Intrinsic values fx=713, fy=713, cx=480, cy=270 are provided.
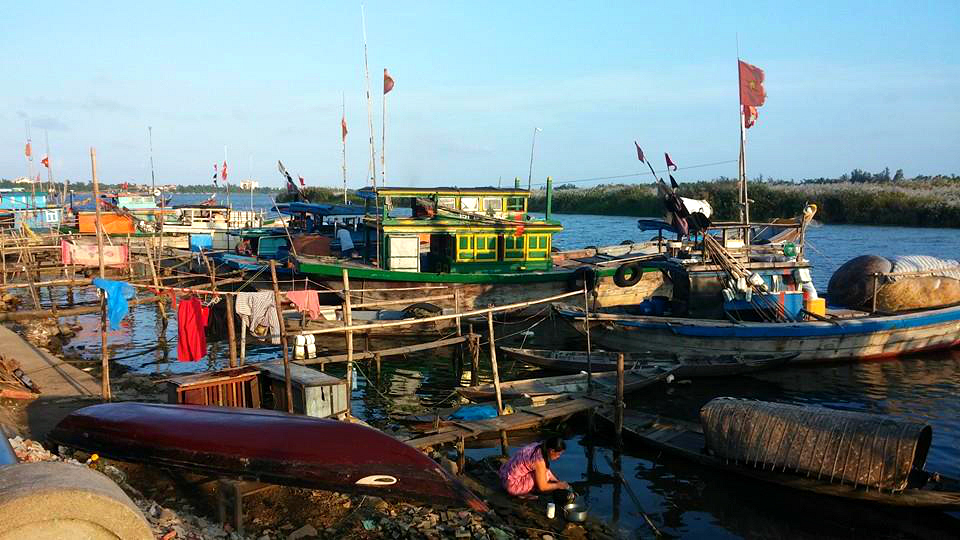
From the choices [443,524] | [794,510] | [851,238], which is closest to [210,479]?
[443,524]

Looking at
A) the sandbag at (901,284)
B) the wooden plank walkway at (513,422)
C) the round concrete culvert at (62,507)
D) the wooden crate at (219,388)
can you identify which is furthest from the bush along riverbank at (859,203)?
the round concrete culvert at (62,507)

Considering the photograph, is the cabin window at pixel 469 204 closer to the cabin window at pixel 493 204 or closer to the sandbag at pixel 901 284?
the cabin window at pixel 493 204

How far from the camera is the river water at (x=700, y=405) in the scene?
11.4 metres

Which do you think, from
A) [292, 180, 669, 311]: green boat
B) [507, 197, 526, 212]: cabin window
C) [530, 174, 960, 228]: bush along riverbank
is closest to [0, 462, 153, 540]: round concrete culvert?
[292, 180, 669, 311]: green boat

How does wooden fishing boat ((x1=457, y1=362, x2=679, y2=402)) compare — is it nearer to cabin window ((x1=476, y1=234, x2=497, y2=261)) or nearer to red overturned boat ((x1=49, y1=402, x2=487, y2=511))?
red overturned boat ((x1=49, y1=402, x2=487, y2=511))

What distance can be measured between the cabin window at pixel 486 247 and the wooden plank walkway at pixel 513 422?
12194 mm

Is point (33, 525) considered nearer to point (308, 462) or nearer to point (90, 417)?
point (308, 462)

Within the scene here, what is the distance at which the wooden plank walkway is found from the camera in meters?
12.6

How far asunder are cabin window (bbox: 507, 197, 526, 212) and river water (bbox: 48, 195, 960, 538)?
5.79 m

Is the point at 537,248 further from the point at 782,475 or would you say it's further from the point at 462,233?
the point at 782,475

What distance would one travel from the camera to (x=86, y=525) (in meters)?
5.27

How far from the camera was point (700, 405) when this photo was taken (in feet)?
58.6

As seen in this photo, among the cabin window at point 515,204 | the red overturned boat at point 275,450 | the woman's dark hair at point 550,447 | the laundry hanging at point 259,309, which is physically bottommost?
the woman's dark hair at point 550,447

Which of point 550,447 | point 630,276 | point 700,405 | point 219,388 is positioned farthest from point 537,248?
point 550,447
